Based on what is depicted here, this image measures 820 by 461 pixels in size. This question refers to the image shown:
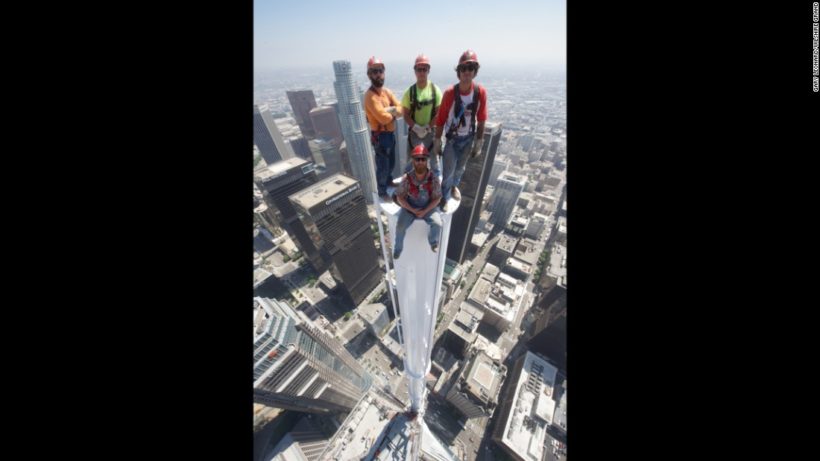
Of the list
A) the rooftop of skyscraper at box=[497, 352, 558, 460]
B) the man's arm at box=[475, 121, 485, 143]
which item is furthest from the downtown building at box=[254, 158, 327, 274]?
the man's arm at box=[475, 121, 485, 143]

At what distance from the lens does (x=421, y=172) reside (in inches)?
255

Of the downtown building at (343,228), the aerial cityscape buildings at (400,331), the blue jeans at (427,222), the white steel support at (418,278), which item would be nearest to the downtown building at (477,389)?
the aerial cityscape buildings at (400,331)

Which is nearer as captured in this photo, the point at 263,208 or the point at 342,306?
the point at 342,306

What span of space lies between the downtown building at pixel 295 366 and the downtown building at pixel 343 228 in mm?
15651

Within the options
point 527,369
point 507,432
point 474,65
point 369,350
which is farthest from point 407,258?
point 369,350

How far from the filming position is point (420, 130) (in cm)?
700

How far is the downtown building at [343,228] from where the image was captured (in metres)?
45.4

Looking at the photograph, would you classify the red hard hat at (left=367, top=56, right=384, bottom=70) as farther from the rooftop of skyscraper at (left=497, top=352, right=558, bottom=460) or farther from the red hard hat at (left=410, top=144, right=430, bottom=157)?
the rooftop of skyscraper at (left=497, top=352, right=558, bottom=460)

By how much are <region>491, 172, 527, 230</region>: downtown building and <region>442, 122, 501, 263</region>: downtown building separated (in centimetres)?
2354

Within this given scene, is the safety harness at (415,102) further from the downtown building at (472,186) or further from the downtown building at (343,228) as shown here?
the downtown building at (343,228)

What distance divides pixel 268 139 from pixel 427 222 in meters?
121

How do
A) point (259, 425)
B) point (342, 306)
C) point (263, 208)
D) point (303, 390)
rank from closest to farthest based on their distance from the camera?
point (303, 390) → point (259, 425) → point (342, 306) → point (263, 208)
